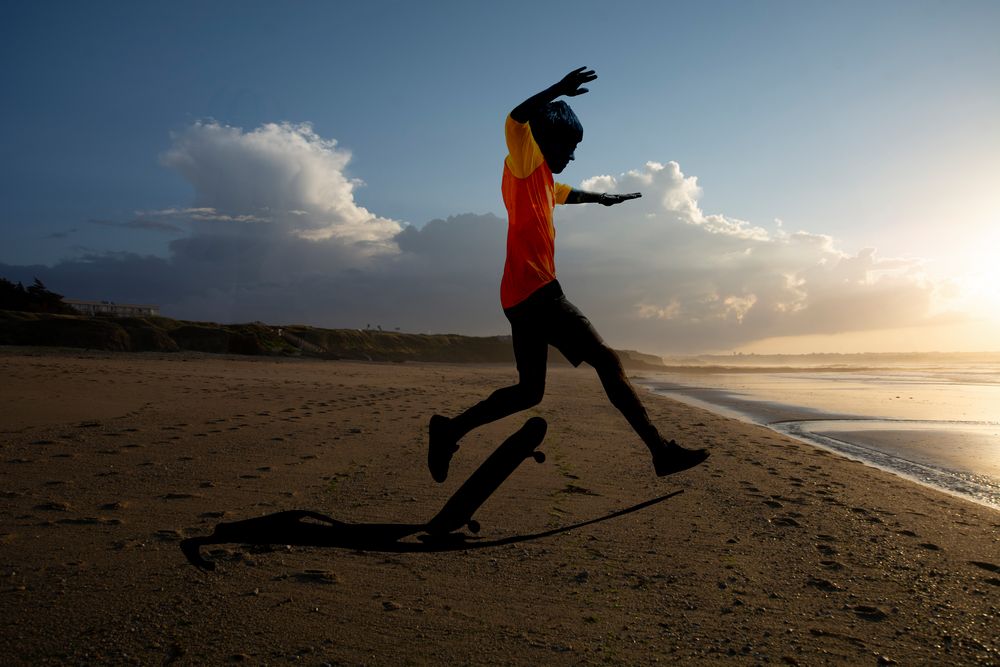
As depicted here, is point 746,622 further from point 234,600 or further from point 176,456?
point 176,456

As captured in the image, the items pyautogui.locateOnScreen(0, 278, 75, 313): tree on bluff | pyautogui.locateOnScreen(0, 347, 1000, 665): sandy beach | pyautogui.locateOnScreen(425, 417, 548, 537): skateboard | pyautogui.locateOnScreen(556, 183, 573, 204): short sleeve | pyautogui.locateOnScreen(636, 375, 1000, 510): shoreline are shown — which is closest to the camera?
pyautogui.locateOnScreen(0, 347, 1000, 665): sandy beach

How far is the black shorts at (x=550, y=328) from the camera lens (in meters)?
3.13

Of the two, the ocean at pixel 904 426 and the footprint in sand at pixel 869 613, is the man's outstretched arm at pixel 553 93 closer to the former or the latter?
the footprint in sand at pixel 869 613

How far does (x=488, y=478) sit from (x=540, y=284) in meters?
1.14

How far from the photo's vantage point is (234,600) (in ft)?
11.0

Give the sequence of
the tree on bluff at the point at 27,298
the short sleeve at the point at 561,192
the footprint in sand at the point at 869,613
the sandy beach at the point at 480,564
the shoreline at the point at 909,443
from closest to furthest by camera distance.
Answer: the sandy beach at the point at 480,564
the footprint in sand at the point at 869,613
the short sleeve at the point at 561,192
the shoreline at the point at 909,443
the tree on bluff at the point at 27,298

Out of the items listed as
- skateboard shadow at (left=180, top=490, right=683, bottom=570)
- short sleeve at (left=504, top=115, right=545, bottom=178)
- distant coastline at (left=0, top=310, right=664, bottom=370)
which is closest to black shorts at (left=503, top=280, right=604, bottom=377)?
short sleeve at (left=504, top=115, right=545, bottom=178)

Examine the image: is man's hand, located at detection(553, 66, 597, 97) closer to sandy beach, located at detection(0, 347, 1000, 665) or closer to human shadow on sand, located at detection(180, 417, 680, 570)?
human shadow on sand, located at detection(180, 417, 680, 570)

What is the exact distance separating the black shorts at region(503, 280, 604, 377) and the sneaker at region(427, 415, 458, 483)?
2.14ft

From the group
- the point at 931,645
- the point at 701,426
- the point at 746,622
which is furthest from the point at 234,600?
the point at 701,426

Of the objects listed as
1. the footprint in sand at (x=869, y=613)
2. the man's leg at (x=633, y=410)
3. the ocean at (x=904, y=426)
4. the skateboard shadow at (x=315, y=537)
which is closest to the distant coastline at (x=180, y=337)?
the ocean at (x=904, y=426)

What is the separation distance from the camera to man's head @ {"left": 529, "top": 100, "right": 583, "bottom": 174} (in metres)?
3.30

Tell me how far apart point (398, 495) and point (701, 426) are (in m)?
8.48

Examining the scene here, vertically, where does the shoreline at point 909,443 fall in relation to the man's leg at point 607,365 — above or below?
below
